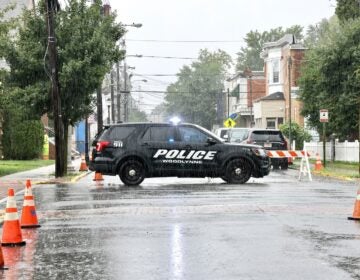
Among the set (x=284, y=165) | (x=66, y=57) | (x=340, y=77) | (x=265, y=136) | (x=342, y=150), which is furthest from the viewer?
(x=342, y=150)

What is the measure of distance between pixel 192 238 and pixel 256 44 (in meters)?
109

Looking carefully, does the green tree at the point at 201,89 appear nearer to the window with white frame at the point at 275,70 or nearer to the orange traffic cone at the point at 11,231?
the window with white frame at the point at 275,70

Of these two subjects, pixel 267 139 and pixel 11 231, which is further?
pixel 267 139

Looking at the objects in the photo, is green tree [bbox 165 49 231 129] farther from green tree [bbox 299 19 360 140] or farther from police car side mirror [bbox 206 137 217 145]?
police car side mirror [bbox 206 137 217 145]

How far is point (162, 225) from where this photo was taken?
11.5 m

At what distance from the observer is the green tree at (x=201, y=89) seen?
365ft

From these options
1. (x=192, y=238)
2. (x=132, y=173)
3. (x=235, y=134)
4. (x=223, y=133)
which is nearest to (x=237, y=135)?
(x=235, y=134)

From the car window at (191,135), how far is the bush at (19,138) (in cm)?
2290

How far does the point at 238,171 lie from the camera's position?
2094 cm

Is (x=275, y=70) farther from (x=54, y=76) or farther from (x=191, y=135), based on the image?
(x=191, y=135)

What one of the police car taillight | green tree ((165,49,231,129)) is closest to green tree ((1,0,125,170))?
the police car taillight

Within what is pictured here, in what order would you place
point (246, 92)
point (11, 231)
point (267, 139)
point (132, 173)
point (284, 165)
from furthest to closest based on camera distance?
1. point (246, 92)
2. point (284, 165)
3. point (267, 139)
4. point (132, 173)
5. point (11, 231)

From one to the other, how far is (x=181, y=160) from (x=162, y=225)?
30.6 feet

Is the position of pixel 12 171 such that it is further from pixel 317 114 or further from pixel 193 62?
pixel 193 62
